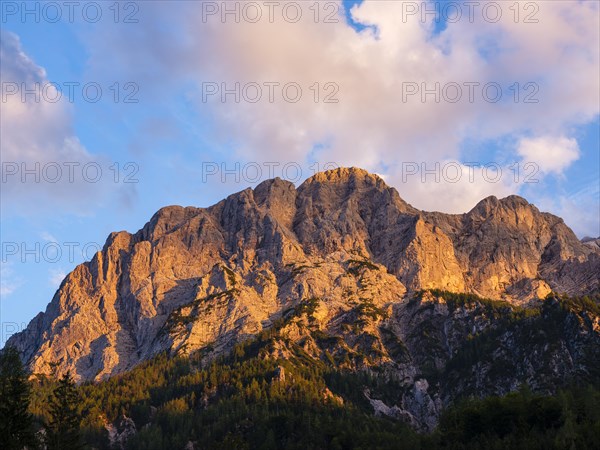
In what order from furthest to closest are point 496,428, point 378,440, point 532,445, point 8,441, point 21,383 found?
point 378,440
point 496,428
point 532,445
point 21,383
point 8,441

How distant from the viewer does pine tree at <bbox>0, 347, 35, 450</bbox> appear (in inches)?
4528

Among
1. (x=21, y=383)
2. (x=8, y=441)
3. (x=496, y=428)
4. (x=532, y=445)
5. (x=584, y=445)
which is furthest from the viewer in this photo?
(x=496, y=428)

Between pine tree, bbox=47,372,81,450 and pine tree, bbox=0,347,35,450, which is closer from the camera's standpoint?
pine tree, bbox=0,347,35,450

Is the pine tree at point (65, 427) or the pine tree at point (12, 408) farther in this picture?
the pine tree at point (65, 427)

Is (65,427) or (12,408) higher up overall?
(65,427)

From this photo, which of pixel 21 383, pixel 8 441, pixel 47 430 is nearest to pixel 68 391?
pixel 47 430

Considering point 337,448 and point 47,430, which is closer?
point 47,430

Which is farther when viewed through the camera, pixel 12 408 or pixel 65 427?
pixel 65 427

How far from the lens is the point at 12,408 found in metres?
119

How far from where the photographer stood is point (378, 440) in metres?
196

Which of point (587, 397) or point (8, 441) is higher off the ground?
point (587, 397)

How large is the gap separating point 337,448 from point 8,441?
102800mm

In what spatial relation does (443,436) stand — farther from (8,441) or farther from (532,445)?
(8,441)

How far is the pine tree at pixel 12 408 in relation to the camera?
11500 centimetres
